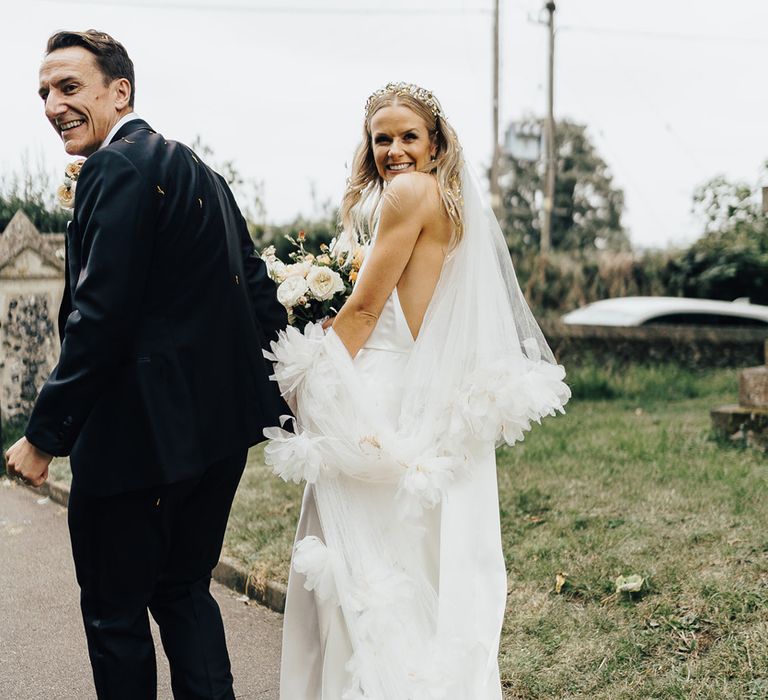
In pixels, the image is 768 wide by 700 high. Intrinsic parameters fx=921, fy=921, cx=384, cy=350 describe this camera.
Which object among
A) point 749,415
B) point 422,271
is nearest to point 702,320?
point 749,415

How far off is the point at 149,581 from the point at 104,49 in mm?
1572

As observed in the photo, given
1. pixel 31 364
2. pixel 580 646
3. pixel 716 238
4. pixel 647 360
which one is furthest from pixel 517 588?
pixel 716 238

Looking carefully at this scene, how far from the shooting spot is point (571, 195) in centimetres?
4969

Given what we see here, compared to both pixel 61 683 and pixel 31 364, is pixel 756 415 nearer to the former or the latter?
pixel 61 683

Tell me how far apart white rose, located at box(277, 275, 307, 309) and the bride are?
0.20 metres

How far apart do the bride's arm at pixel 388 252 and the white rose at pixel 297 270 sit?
1.23 feet

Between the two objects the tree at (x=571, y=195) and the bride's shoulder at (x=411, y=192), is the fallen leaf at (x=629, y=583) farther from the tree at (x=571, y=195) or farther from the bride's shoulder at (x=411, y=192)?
the tree at (x=571, y=195)

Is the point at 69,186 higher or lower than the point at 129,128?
lower

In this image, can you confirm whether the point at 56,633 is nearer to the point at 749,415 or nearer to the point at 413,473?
the point at 413,473

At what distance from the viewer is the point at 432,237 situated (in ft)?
9.87

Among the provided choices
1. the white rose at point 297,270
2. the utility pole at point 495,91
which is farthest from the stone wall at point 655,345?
the white rose at point 297,270

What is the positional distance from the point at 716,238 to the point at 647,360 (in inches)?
193

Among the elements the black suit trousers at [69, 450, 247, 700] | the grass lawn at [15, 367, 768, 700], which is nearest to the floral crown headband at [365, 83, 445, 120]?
the black suit trousers at [69, 450, 247, 700]

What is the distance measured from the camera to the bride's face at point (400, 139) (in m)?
3.08
